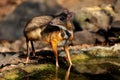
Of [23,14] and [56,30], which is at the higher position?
[23,14]

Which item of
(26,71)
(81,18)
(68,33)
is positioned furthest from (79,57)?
(81,18)

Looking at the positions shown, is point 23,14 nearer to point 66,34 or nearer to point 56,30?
point 56,30

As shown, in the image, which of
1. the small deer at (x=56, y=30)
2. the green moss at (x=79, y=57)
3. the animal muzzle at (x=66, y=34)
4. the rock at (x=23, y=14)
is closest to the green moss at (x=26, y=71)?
the small deer at (x=56, y=30)

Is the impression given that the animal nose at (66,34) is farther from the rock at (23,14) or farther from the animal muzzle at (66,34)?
the rock at (23,14)

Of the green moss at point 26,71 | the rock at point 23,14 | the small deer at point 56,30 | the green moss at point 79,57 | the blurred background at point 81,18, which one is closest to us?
the green moss at point 26,71

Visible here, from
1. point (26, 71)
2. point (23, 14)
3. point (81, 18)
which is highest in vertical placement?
point (23, 14)

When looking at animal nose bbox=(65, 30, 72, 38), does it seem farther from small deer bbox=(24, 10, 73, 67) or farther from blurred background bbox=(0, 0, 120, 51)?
blurred background bbox=(0, 0, 120, 51)

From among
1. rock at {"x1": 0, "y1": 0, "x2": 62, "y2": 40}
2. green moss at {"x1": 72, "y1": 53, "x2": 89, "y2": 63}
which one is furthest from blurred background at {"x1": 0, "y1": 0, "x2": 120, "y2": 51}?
green moss at {"x1": 72, "y1": 53, "x2": 89, "y2": 63}

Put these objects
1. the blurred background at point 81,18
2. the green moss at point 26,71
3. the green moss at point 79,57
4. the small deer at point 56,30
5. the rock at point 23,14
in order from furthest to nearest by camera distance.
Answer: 1. the rock at point 23,14
2. the blurred background at point 81,18
3. the green moss at point 79,57
4. the small deer at point 56,30
5. the green moss at point 26,71

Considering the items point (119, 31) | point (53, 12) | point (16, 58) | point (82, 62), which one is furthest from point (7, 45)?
point (82, 62)

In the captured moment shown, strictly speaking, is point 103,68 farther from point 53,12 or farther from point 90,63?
point 53,12

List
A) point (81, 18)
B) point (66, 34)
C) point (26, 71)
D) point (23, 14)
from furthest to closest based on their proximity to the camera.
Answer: point (23, 14)
point (81, 18)
point (66, 34)
point (26, 71)
